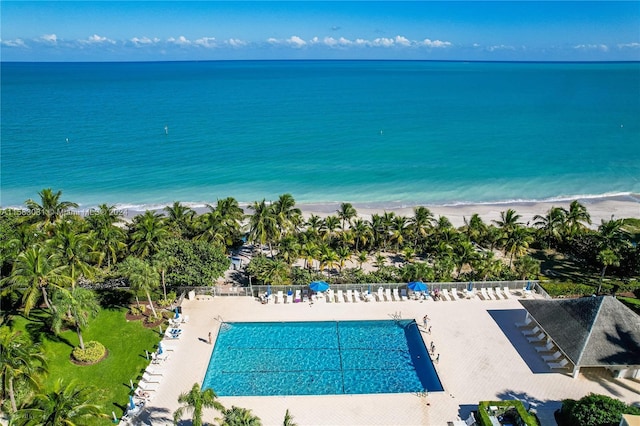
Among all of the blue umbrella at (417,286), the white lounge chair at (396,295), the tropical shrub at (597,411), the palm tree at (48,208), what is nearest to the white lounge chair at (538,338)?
the tropical shrub at (597,411)

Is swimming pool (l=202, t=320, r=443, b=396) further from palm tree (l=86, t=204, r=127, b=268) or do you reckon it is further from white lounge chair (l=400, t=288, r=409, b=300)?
palm tree (l=86, t=204, r=127, b=268)

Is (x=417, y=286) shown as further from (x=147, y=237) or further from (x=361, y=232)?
(x=147, y=237)

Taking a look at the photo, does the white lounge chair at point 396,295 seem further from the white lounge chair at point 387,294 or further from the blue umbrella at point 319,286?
the blue umbrella at point 319,286

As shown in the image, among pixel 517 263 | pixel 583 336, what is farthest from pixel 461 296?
pixel 583 336

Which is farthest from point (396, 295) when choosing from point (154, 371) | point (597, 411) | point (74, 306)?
point (74, 306)

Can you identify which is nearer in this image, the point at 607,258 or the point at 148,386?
the point at 148,386

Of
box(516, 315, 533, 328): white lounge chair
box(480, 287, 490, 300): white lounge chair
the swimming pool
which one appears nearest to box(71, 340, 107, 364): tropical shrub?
the swimming pool

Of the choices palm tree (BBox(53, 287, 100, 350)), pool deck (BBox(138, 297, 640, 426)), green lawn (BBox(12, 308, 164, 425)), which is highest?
palm tree (BBox(53, 287, 100, 350))
